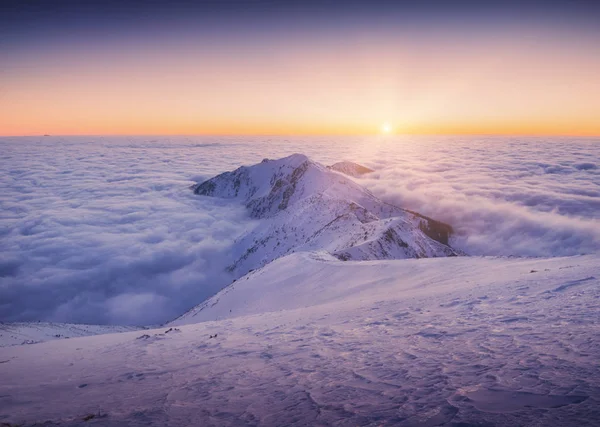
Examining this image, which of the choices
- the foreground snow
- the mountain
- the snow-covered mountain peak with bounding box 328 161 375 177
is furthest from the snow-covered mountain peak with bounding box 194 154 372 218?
the foreground snow

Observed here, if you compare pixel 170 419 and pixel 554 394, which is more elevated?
pixel 554 394

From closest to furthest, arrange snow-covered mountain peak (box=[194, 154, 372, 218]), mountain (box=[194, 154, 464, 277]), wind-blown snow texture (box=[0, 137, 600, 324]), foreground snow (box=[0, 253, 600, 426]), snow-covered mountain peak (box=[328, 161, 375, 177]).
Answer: foreground snow (box=[0, 253, 600, 426]), mountain (box=[194, 154, 464, 277]), wind-blown snow texture (box=[0, 137, 600, 324]), snow-covered mountain peak (box=[194, 154, 372, 218]), snow-covered mountain peak (box=[328, 161, 375, 177])

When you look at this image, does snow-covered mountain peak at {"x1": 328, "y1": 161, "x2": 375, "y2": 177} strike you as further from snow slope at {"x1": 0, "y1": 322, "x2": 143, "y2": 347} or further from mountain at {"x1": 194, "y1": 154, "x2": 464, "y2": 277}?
snow slope at {"x1": 0, "y1": 322, "x2": 143, "y2": 347}

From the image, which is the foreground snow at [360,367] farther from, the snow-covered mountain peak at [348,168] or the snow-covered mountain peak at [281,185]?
the snow-covered mountain peak at [348,168]

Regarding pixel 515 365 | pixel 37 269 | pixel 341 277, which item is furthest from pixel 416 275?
pixel 37 269

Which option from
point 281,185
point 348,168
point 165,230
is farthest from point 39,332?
point 348,168

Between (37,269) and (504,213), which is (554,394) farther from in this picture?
(504,213)
